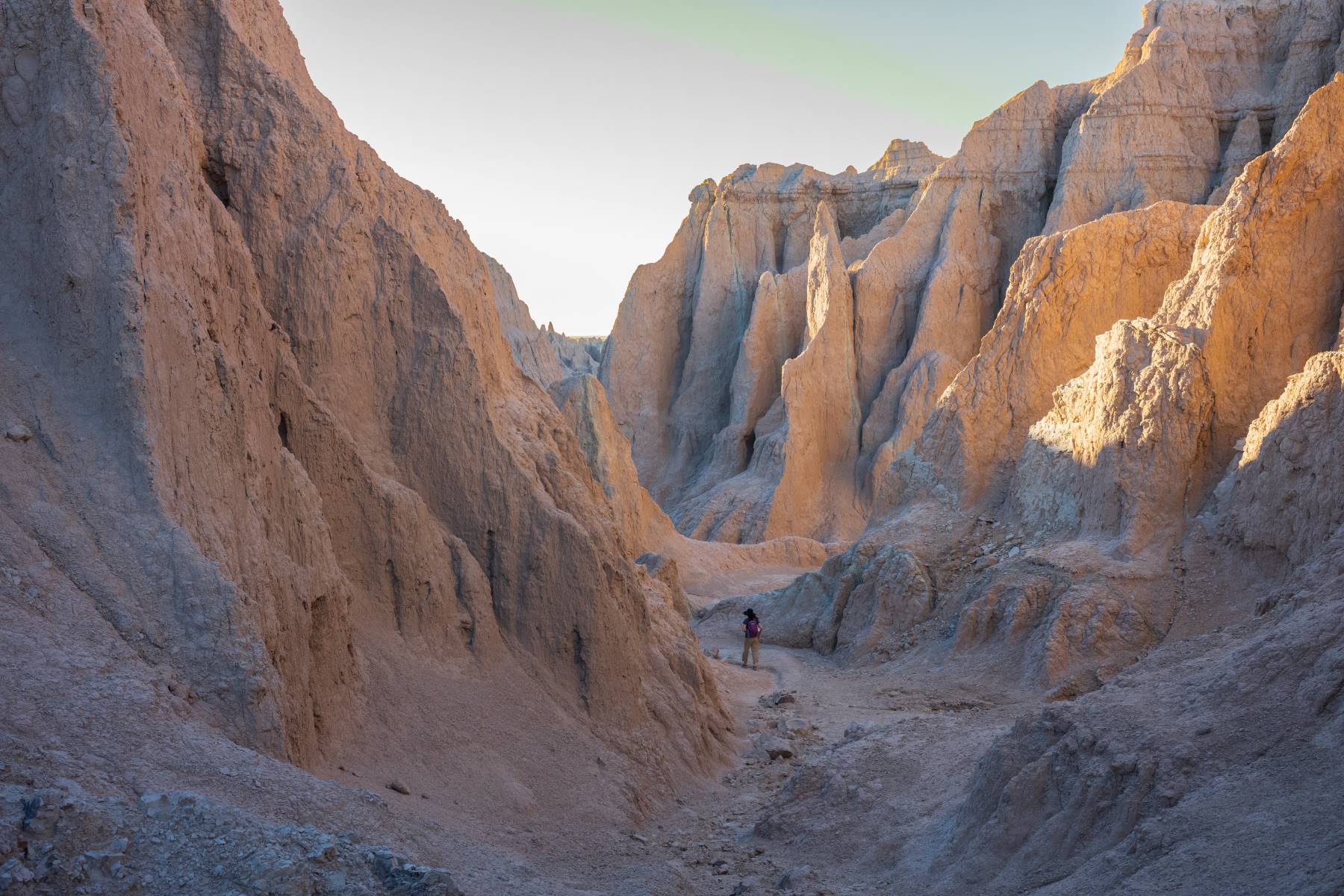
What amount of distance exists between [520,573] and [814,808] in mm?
3802

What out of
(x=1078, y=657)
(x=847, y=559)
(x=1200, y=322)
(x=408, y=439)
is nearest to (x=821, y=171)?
(x=847, y=559)

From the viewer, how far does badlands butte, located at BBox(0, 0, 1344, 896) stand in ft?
24.2

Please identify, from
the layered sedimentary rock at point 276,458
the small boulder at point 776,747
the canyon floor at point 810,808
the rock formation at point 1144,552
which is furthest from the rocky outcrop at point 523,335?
the layered sedimentary rock at point 276,458

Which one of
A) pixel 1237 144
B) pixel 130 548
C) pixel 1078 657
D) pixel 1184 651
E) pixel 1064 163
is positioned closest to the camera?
pixel 130 548

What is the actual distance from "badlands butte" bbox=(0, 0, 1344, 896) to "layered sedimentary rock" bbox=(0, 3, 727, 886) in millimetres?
37

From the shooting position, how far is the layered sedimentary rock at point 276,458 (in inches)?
313

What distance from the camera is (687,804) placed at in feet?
41.5

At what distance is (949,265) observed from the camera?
3969 cm

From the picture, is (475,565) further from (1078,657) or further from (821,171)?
(821,171)

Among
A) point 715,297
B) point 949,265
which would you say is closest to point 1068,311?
point 949,265

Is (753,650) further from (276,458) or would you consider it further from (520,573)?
(276,458)

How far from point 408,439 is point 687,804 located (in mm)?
4810

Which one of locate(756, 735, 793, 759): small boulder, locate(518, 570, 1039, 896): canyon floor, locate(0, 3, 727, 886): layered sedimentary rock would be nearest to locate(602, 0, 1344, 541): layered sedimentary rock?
locate(518, 570, 1039, 896): canyon floor

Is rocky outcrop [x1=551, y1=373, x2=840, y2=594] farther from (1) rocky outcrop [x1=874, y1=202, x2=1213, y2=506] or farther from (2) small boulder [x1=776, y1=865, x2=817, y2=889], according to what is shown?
(2) small boulder [x1=776, y1=865, x2=817, y2=889]
